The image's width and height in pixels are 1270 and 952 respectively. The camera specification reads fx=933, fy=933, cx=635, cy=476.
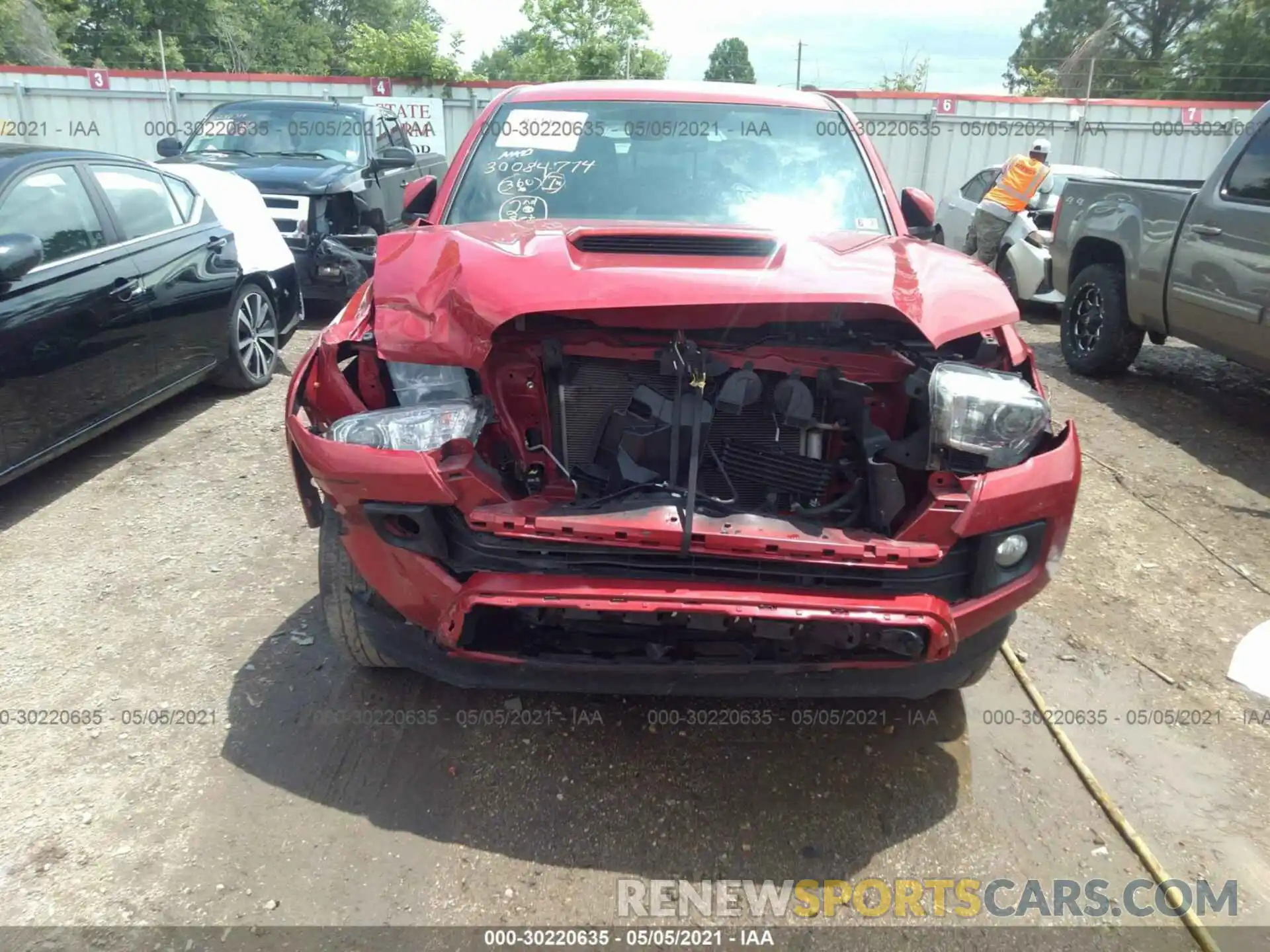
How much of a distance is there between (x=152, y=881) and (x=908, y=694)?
77.7 inches

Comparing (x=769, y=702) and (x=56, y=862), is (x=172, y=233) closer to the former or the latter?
(x=56, y=862)

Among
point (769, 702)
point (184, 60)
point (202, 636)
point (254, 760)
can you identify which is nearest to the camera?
point (254, 760)

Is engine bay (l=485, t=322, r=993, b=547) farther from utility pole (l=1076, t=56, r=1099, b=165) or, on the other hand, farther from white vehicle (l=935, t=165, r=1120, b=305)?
utility pole (l=1076, t=56, r=1099, b=165)

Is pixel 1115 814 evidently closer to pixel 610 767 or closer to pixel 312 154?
pixel 610 767

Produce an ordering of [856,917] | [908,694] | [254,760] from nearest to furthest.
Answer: [856,917], [908,694], [254,760]

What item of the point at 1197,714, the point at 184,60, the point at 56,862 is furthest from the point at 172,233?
the point at 184,60

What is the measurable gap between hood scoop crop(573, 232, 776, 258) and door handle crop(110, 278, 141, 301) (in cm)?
307

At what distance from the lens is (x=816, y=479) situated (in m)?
2.55

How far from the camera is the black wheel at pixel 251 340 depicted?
19.2ft

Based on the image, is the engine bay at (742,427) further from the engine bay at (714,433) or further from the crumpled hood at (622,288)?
the crumpled hood at (622,288)

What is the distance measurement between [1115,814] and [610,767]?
1.41 meters

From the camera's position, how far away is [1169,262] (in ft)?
19.8

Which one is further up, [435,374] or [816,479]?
[435,374]

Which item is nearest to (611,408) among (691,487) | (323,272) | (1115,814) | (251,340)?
(691,487)
